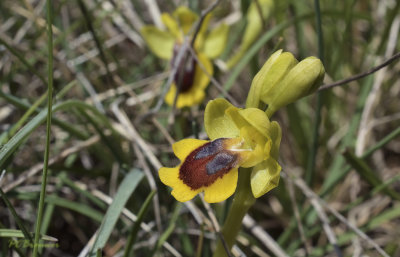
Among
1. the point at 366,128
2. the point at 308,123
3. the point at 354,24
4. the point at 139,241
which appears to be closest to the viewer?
the point at 139,241

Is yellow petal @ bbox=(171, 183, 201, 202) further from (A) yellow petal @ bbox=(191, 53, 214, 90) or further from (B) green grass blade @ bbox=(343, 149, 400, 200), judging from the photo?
(A) yellow petal @ bbox=(191, 53, 214, 90)

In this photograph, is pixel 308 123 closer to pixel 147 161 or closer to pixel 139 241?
pixel 147 161

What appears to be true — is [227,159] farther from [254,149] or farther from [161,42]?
[161,42]

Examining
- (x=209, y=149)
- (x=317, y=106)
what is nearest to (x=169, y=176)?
(x=209, y=149)

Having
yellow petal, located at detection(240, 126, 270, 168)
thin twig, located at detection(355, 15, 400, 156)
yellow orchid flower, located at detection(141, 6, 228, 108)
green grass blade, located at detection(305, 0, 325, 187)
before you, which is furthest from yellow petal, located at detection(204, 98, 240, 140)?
thin twig, located at detection(355, 15, 400, 156)

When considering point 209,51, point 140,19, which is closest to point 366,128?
point 209,51

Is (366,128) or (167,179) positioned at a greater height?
(167,179)

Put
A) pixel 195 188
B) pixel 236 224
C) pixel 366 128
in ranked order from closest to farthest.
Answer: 1. pixel 195 188
2. pixel 236 224
3. pixel 366 128
